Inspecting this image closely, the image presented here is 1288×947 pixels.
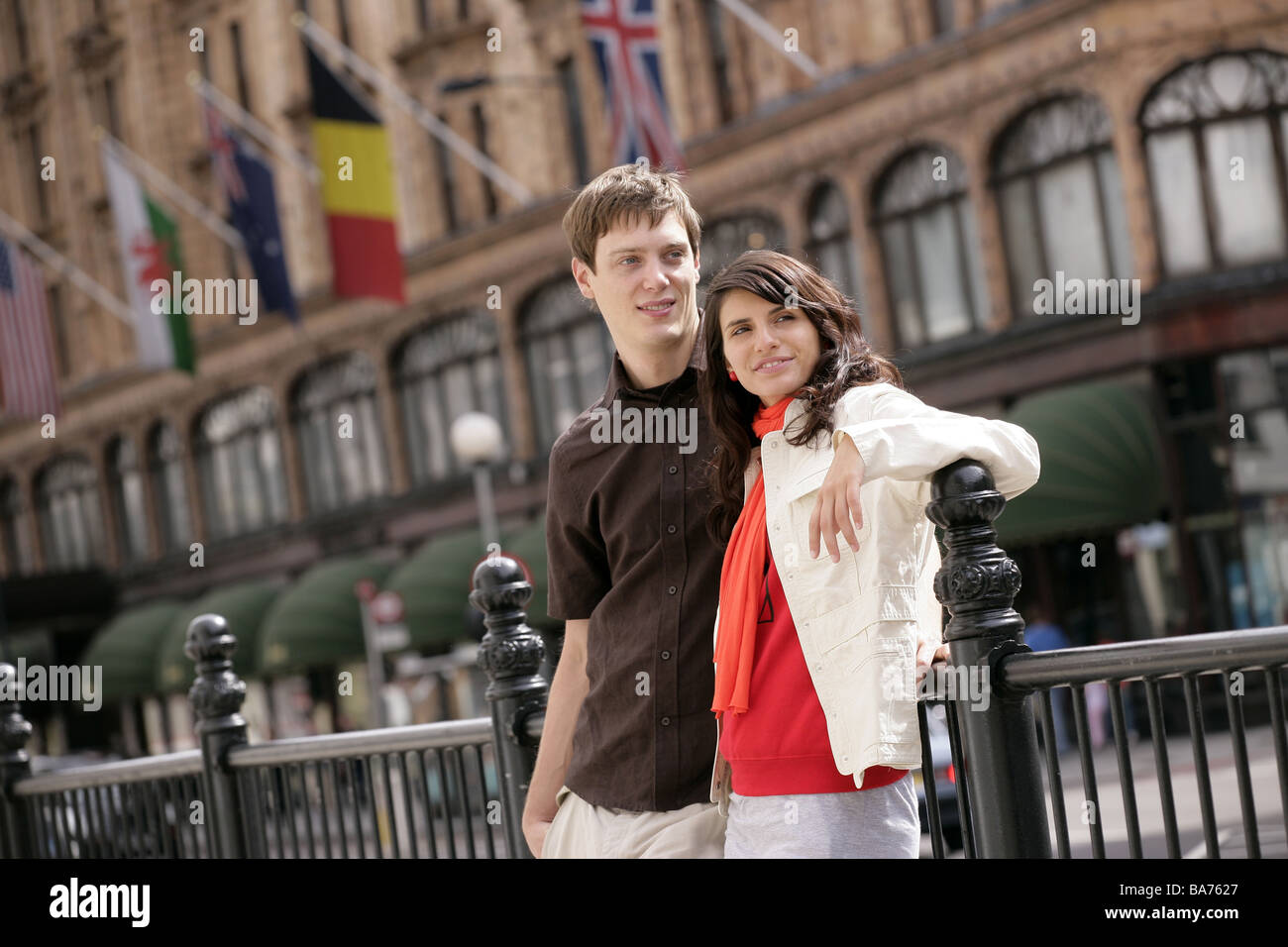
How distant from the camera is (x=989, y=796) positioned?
362 cm

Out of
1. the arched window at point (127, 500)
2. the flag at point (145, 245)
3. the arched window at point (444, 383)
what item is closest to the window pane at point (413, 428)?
the arched window at point (444, 383)

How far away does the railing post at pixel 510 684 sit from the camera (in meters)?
4.89

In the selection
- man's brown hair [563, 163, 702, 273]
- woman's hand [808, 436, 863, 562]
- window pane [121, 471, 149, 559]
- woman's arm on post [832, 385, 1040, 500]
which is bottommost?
woman's hand [808, 436, 863, 562]

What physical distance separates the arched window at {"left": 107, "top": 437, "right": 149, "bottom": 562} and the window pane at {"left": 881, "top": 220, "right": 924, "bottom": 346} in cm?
2081

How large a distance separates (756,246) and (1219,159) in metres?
7.33

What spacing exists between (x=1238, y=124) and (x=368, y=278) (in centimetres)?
1159

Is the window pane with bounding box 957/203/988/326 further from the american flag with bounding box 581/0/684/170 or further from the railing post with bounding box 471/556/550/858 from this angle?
the railing post with bounding box 471/556/550/858

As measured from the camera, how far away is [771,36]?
20.3 metres

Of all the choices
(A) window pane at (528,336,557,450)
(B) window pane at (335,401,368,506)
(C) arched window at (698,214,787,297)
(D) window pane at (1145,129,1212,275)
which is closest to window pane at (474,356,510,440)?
(A) window pane at (528,336,557,450)

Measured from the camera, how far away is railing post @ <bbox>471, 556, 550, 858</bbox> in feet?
16.0

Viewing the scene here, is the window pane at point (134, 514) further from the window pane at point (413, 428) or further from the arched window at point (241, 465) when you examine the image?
the window pane at point (413, 428)

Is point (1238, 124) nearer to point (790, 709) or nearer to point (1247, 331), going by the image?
point (1247, 331)

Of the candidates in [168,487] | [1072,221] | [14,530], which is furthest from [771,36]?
[14,530]

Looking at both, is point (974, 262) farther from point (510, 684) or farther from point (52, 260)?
point (52, 260)
